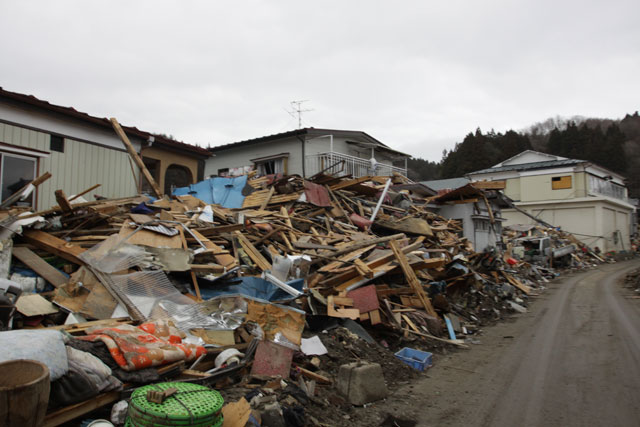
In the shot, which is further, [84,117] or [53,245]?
[84,117]

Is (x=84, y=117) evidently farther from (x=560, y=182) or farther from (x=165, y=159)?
(x=560, y=182)

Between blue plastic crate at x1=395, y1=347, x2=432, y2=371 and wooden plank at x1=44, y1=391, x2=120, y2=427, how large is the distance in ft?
15.6

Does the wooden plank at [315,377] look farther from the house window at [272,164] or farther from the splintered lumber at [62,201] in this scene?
the house window at [272,164]

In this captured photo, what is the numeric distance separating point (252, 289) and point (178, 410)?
14.8ft

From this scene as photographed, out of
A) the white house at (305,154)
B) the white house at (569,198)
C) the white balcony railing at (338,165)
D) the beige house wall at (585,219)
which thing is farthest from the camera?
the white house at (569,198)

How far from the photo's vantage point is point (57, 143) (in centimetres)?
1053

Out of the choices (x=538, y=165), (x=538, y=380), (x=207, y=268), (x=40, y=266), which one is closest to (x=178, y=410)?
(x=207, y=268)

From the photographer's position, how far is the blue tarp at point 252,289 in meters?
7.12

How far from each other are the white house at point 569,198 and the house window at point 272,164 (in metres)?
23.3

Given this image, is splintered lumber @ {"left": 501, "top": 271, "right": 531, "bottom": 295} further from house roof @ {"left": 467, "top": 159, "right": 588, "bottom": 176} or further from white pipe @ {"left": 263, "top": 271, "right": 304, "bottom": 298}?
house roof @ {"left": 467, "top": 159, "right": 588, "bottom": 176}

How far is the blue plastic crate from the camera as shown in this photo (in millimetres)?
6750

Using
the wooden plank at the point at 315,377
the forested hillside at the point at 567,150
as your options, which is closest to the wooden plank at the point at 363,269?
the wooden plank at the point at 315,377

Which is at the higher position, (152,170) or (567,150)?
(567,150)

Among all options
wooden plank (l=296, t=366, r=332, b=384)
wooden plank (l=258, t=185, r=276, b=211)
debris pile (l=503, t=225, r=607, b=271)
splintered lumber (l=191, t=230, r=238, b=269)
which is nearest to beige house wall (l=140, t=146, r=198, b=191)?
wooden plank (l=258, t=185, r=276, b=211)
